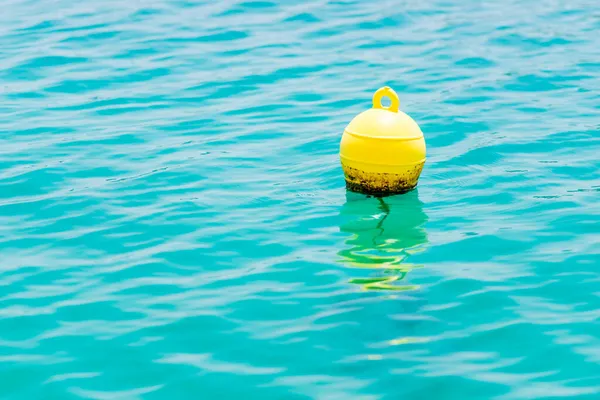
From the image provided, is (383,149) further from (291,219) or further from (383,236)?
(291,219)

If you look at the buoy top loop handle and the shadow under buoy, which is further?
the buoy top loop handle

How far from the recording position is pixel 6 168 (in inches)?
352

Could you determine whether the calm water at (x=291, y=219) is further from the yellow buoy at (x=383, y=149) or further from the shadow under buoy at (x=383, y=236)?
the yellow buoy at (x=383, y=149)

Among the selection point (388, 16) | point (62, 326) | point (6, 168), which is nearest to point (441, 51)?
point (388, 16)

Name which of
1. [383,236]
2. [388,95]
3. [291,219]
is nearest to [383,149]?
[388,95]

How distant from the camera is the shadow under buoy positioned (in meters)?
6.75

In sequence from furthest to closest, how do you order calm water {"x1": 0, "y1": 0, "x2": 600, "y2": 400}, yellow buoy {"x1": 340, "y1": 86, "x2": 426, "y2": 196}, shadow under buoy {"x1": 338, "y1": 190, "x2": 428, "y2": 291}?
1. yellow buoy {"x1": 340, "y1": 86, "x2": 426, "y2": 196}
2. shadow under buoy {"x1": 338, "y1": 190, "x2": 428, "y2": 291}
3. calm water {"x1": 0, "y1": 0, "x2": 600, "y2": 400}

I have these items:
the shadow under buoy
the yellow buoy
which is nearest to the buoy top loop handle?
the yellow buoy

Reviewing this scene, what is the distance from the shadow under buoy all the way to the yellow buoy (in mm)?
214

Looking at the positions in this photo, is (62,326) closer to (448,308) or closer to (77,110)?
(448,308)

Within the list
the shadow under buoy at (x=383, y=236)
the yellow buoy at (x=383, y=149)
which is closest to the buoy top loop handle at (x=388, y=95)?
the yellow buoy at (x=383, y=149)

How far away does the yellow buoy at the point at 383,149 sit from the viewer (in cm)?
746

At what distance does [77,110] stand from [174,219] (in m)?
3.24

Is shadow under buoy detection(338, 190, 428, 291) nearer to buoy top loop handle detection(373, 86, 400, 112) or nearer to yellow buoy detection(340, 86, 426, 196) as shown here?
yellow buoy detection(340, 86, 426, 196)
